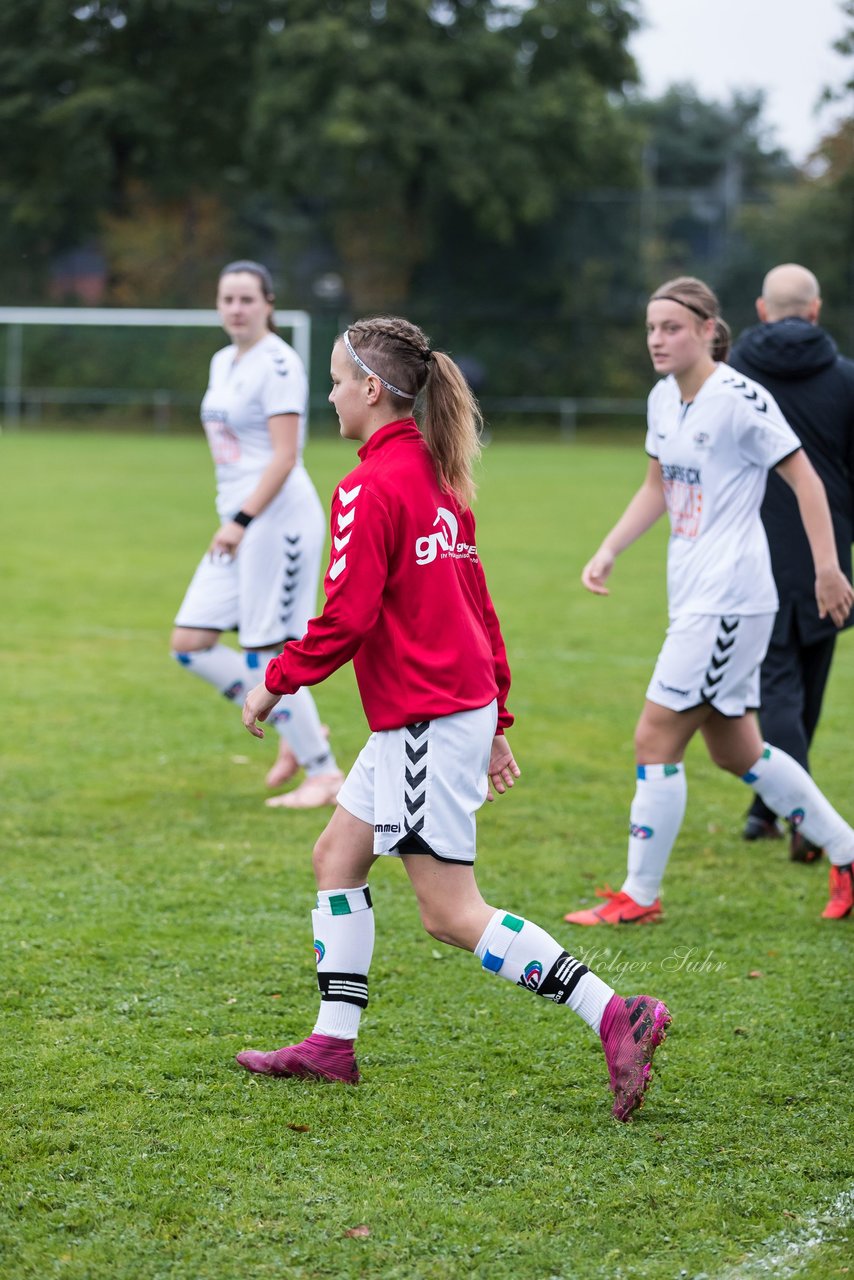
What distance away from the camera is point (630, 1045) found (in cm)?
357

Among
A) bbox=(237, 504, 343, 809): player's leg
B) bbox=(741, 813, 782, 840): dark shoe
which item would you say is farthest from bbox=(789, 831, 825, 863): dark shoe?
bbox=(237, 504, 343, 809): player's leg

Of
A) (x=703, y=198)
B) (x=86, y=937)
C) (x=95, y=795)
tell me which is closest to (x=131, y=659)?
(x=95, y=795)

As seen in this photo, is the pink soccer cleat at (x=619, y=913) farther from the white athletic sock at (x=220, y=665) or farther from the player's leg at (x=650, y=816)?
the white athletic sock at (x=220, y=665)

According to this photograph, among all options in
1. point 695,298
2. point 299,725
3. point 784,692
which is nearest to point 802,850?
point 784,692

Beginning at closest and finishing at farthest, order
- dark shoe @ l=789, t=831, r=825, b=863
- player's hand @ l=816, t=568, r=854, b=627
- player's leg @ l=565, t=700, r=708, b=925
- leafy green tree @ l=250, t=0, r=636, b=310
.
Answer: player's hand @ l=816, t=568, r=854, b=627, player's leg @ l=565, t=700, r=708, b=925, dark shoe @ l=789, t=831, r=825, b=863, leafy green tree @ l=250, t=0, r=636, b=310

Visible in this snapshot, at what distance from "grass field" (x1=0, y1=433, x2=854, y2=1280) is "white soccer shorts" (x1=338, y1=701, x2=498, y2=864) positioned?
66 cm

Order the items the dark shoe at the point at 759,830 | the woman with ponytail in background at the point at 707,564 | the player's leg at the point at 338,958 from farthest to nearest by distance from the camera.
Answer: the dark shoe at the point at 759,830 < the woman with ponytail in background at the point at 707,564 < the player's leg at the point at 338,958

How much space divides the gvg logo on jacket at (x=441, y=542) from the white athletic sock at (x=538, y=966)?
85 cm

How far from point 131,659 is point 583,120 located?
A: 3031 centimetres

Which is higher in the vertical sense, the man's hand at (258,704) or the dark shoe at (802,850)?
the man's hand at (258,704)

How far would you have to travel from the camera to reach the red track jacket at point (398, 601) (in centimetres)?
341

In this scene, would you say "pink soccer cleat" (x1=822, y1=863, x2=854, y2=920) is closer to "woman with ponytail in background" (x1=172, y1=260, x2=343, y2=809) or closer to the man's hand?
"woman with ponytail in background" (x1=172, y1=260, x2=343, y2=809)

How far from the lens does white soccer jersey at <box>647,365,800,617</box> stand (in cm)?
477

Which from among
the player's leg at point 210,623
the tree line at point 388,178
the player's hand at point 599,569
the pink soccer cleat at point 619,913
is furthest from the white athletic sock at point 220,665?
the tree line at point 388,178
